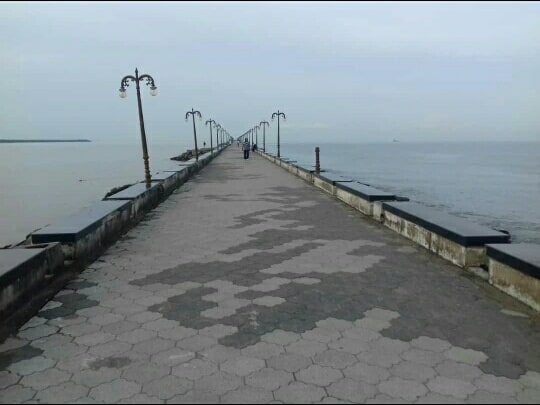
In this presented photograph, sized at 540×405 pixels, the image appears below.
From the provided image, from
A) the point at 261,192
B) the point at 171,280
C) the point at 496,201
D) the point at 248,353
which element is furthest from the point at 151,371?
the point at 496,201

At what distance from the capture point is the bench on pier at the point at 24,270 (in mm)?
3844

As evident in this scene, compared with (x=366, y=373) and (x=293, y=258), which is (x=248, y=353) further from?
(x=293, y=258)

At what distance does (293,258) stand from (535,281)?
117 inches

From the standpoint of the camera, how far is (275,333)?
12.1ft

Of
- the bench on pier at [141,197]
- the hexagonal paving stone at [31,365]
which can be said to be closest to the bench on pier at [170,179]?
the bench on pier at [141,197]

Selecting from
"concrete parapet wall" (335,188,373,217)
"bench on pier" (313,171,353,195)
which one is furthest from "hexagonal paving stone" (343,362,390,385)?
"bench on pier" (313,171,353,195)

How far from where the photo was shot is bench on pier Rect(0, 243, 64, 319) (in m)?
3.84

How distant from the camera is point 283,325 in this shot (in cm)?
386

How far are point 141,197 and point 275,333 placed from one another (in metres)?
6.88

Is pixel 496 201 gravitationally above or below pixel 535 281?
below

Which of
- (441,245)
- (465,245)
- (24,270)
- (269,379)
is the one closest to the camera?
(269,379)

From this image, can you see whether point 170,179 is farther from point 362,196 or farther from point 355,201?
point 362,196

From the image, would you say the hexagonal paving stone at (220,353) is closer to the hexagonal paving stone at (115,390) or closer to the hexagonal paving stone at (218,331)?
the hexagonal paving stone at (218,331)

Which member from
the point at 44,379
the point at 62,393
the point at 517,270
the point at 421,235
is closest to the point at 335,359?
the point at 62,393
